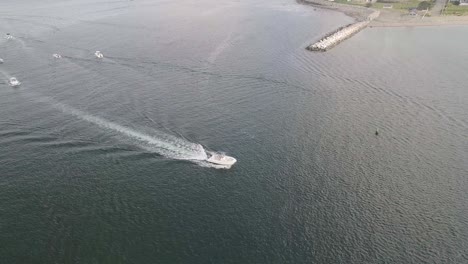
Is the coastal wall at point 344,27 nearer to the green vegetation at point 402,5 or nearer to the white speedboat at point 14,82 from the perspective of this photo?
the green vegetation at point 402,5

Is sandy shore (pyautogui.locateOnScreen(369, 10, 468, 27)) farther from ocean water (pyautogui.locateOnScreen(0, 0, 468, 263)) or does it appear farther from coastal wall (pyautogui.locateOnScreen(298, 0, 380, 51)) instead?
ocean water (pyautogui.locateOnScreen(0, 0, 468, 263))

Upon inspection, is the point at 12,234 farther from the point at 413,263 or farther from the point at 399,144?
the point at 399,144

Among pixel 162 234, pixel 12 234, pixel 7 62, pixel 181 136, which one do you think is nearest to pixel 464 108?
pixel 181 136

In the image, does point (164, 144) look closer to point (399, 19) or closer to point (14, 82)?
point (14, 82)

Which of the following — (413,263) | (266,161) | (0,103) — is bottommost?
(413,263)

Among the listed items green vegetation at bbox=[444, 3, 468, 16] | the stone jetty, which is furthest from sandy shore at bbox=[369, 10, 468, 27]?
green vegetation at bbox=[444, 3, 468, 16]

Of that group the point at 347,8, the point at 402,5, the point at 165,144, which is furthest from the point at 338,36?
the point at 165,144
